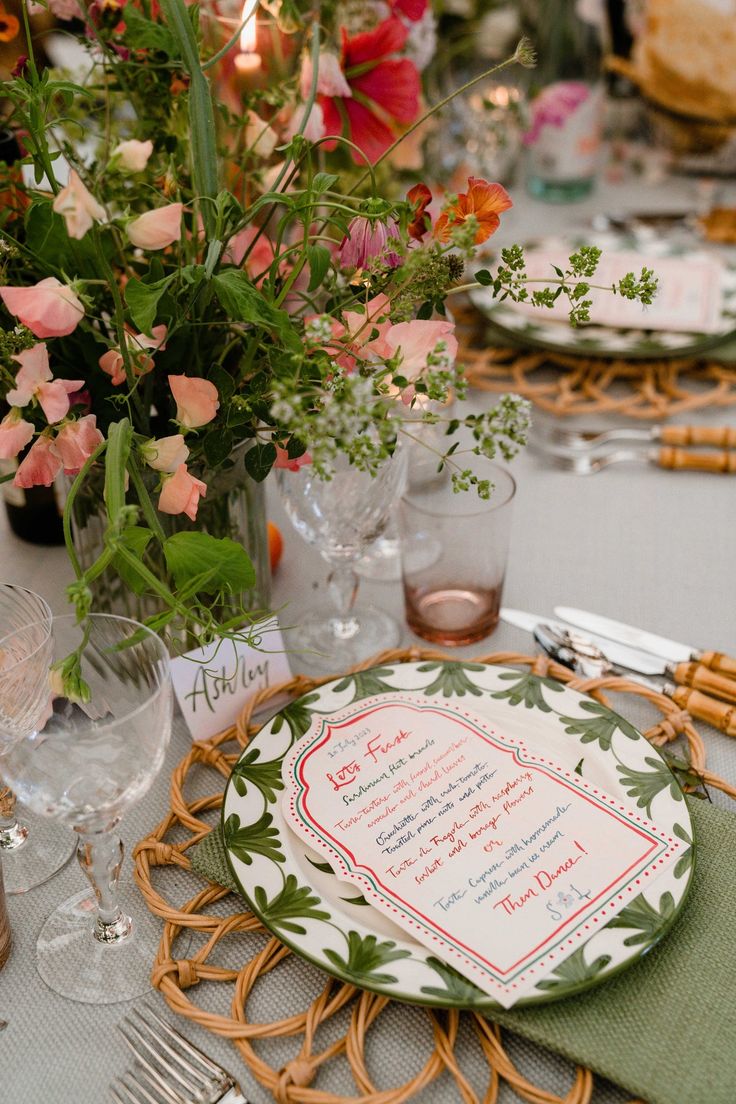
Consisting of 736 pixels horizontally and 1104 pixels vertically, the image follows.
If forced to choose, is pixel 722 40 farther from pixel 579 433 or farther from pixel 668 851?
pixel 668 851

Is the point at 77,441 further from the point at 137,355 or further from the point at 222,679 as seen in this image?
the point at 222,679

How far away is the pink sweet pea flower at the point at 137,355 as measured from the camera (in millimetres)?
627

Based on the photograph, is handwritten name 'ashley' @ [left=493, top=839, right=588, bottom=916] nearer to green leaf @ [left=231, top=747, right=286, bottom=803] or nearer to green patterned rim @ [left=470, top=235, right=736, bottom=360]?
green leaf @ [left=231, top=747, right=286, bottom=803]

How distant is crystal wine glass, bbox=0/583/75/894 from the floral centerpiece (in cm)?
8

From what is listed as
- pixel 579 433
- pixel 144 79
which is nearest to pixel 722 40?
pixel 579 433

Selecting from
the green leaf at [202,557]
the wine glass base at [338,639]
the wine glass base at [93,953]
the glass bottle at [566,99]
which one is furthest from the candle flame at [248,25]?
the glass bottle at [566,99]

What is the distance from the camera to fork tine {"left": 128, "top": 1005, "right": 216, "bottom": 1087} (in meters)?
0.56

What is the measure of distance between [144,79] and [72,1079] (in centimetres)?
67

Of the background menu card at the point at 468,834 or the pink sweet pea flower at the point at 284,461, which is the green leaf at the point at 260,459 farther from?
the background menu card at the point at 468,834

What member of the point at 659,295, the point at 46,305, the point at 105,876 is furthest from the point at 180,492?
the point at 659,295

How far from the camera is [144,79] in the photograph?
0.76m

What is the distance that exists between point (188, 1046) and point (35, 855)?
20 centimetres

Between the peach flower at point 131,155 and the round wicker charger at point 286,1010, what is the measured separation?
1.34 ft

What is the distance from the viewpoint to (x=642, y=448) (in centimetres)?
118
